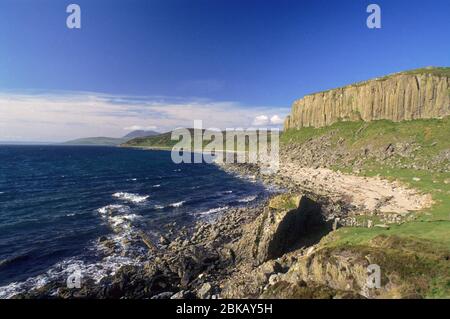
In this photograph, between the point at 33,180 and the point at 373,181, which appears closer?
the point at 373,181

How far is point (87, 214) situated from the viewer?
44281 mm

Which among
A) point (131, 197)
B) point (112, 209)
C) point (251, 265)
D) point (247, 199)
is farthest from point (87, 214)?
point (251, 265)

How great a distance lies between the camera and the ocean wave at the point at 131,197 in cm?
5502

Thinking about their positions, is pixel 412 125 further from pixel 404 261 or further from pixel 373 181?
pixel 404 261

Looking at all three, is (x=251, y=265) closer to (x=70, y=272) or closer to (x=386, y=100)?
(x=70, y=272)

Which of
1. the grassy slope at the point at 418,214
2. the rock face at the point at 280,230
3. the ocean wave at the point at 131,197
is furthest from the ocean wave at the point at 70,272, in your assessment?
the ocean wave at the point at 131,197

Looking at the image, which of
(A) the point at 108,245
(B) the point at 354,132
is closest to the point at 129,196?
(A) the point at 108,245

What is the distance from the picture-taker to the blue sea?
90.0ft

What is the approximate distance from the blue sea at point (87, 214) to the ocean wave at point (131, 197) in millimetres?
35

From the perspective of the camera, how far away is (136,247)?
3167 cm

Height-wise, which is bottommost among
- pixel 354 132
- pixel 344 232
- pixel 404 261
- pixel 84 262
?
pixel 84 262
